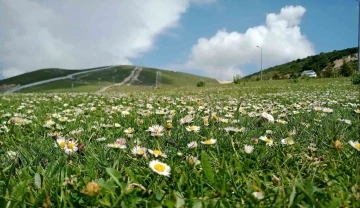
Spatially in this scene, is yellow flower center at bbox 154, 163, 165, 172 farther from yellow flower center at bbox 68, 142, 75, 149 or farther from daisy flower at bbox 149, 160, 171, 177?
yellow flower center at bbox 68, 142, 75, 149

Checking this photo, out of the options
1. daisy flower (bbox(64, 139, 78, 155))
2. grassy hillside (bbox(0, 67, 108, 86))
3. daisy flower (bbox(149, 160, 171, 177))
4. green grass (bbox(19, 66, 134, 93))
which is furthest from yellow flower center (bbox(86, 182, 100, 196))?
grassy hillside (bbox(0, 67, 108, 86))

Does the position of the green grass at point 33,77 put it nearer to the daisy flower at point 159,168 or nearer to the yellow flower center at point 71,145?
the yellow flower center at point 71,145

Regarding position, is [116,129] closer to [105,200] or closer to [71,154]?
[71,154]

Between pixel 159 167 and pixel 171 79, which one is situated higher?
pixel 171 79

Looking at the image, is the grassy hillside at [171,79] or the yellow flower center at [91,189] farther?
the grassy hillside at [171,79]

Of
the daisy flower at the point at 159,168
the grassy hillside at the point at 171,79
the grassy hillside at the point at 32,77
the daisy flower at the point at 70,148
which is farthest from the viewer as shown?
the grassy hillside at the point at 32,77

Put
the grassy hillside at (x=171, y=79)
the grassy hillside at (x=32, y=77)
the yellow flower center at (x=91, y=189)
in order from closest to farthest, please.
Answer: the yellow flower center at (x=91, y=189) → the grassy hillside at (x=171, y=79) → the grassy hillside at (x=32, y=77)

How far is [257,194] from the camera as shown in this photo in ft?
4.99

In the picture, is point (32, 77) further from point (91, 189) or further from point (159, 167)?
point (91, 189)

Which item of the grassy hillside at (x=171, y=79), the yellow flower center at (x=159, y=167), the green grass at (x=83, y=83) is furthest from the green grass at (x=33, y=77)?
the yellow flower center at (x=159, y=167)

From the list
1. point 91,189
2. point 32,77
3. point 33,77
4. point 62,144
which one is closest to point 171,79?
point 33,77

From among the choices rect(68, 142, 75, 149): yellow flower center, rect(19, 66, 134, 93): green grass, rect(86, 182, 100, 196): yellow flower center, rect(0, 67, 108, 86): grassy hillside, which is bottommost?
rect(86, 182, 100, 196): yellow flower center

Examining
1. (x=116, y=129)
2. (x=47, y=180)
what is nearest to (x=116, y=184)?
(x=47, y=180)

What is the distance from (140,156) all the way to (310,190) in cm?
101
